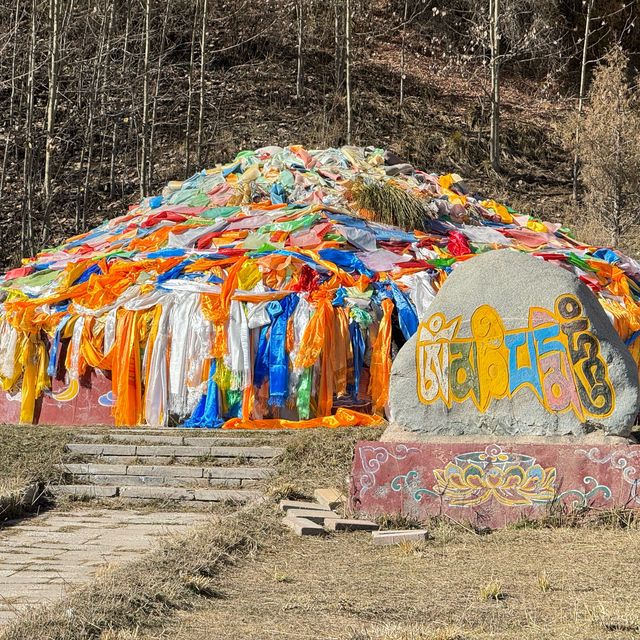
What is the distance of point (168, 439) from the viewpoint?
38.9 ft

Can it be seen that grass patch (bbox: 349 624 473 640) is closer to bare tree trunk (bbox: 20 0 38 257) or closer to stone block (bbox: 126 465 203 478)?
stone block (bbox: 126 465 203 478)

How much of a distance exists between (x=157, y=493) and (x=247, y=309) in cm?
401

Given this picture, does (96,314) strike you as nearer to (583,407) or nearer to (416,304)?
(416,304)

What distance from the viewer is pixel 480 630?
199 inches

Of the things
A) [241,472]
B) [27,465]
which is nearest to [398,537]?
[241,472]

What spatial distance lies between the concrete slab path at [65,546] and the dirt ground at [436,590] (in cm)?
114

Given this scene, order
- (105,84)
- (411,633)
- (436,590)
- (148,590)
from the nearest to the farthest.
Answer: (411,633), (148,590), (436,590), (105,84)

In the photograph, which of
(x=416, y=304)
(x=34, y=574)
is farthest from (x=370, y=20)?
(x=34, y=574)

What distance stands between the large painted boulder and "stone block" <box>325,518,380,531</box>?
1089mm

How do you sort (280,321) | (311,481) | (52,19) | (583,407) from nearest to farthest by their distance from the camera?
(583,407) → (311,481) → (280,321) → (52,19)

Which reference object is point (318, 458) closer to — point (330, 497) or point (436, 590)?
point (330, 497)

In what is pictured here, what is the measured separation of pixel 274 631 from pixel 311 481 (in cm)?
489

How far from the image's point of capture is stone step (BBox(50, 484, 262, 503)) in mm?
10188

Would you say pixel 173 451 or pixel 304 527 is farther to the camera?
pixel 173 451
